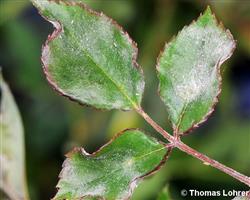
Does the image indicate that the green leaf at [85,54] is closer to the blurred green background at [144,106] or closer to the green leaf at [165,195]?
the green leaf at [165,195]

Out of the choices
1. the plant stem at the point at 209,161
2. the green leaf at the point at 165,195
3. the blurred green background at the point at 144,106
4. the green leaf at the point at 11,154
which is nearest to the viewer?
the plant stem at the point at 209,161

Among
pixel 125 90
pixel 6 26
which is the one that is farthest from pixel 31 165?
pixel 125 90

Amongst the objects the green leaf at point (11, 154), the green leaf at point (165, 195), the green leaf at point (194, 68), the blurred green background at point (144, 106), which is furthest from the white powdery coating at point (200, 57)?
the blurred green background at point (144, 106)

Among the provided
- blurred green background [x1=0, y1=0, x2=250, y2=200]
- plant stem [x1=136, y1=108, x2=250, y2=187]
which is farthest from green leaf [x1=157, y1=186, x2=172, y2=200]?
blurred green background [x1=0, y1=0, x2=250, y2=200]

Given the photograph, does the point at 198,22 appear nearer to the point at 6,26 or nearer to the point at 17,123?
the point at 17,123

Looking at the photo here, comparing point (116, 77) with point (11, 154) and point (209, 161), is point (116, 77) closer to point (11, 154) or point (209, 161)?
point (209, 161)

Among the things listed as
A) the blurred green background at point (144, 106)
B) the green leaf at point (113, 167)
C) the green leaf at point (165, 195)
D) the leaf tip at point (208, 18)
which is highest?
the blurred green background at point (144, 106)
